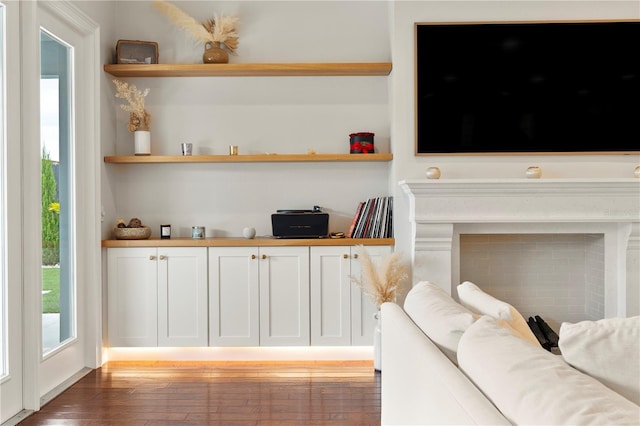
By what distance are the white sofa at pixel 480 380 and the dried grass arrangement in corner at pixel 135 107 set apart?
2878 mm

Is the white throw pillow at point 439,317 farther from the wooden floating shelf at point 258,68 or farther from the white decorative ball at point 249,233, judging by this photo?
the wooden floating shelf at point 258,68

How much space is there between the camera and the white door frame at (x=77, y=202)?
10.3 ft

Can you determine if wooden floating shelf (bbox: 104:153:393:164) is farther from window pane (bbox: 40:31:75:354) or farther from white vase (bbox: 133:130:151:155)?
window pane (bbox: 40:31:75:354)

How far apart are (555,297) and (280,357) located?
2.04 m

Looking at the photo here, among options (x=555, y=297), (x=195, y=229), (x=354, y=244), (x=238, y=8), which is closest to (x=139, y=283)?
(x=195, y=229)

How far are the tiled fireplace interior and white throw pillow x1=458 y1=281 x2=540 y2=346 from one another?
74.4 inches

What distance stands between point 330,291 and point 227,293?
0.73 metres

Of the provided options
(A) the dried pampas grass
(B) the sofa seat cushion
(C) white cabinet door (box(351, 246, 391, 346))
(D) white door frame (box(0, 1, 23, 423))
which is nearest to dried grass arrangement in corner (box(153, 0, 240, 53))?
(A) the dried pampas grass

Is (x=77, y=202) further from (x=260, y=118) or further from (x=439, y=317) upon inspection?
(x=439, y=317)

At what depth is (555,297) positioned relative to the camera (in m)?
4.16

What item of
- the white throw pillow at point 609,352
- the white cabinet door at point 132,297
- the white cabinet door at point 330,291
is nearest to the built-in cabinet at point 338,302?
the white cabinet door at point 330,291

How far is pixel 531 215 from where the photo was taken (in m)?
3.79

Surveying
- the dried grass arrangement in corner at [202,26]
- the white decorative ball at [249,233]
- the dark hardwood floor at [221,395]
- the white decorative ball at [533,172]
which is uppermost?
the dried grass arrangement in corner at [202,26]

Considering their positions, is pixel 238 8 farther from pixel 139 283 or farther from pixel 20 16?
pixel 139 283
